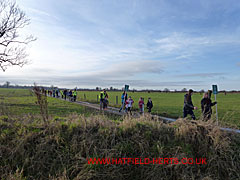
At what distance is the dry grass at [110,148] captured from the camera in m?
4.32

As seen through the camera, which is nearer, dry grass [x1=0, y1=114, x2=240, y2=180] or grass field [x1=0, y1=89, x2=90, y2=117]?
dry grass [x1=0, y1=114, x2=240, y2=180]

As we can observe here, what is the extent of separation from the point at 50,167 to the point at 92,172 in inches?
43.9

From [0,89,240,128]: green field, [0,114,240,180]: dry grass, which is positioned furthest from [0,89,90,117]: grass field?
[0,114,240,180]: dry grass

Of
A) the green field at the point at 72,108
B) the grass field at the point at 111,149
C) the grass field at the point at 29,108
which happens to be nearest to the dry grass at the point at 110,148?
the grass field at the point at 111,149

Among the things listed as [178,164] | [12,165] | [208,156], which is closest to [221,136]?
[208,156]

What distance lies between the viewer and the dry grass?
4324 millimetres

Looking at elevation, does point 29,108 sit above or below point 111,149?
below

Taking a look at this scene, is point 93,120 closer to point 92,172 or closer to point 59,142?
point 59,142

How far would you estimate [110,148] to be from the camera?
4816 millimetres

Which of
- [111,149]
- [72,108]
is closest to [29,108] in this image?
[72,108]

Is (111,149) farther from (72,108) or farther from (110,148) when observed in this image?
(72,108)

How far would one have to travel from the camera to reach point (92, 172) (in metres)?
4.23

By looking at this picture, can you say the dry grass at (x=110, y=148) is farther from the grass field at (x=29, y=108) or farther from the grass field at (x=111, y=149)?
the grass field at (x=29, y=108)

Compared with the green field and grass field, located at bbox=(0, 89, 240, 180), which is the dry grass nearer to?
grass field, located at bbox=(0, 89, 240, 180)
